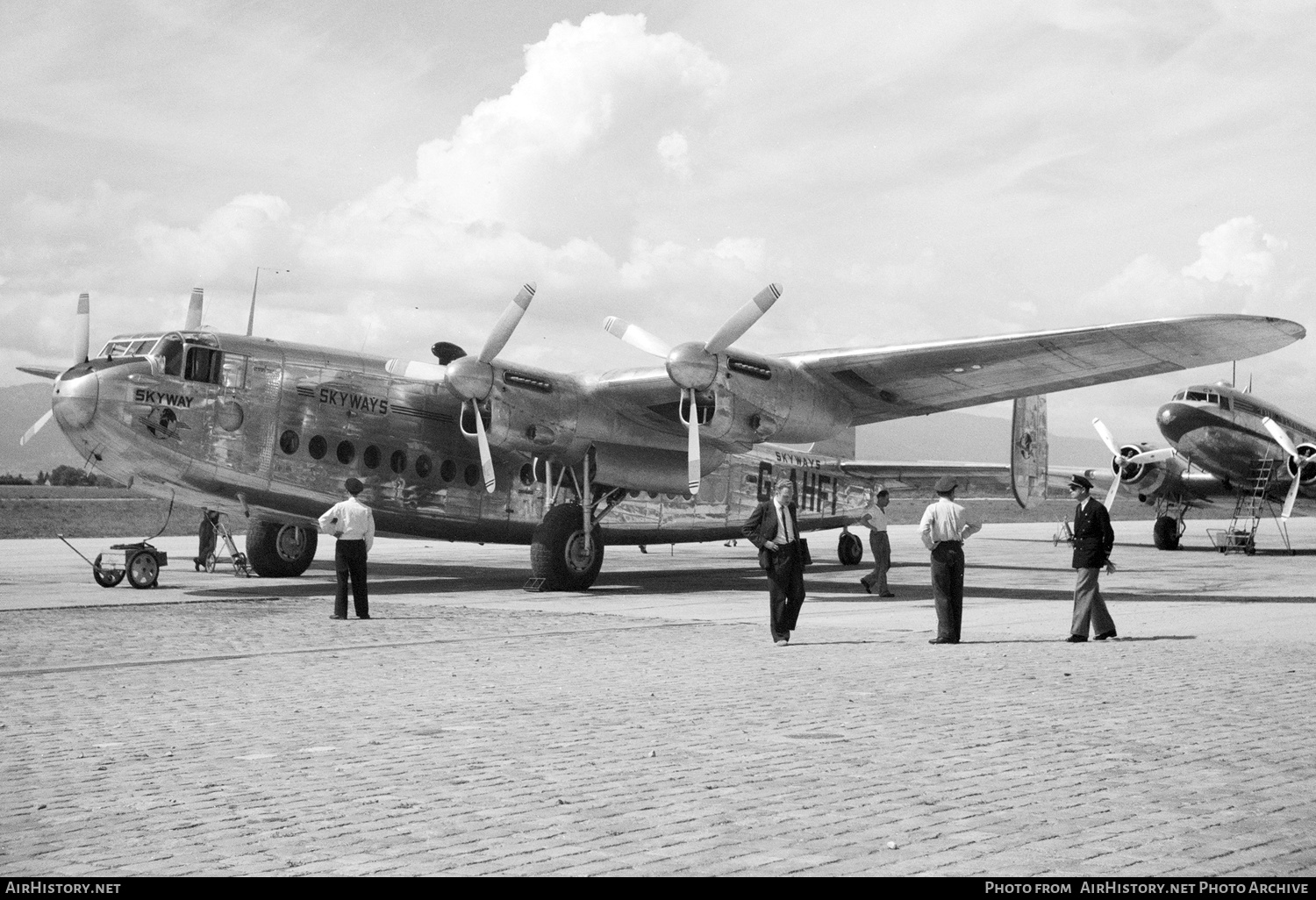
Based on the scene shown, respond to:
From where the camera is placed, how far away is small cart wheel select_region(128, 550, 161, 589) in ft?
59.4

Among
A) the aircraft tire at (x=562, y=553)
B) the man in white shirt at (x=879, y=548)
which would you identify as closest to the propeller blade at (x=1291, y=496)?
the man in white shirt at (x=879, y=548)

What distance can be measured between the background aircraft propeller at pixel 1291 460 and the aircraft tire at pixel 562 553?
2105cm

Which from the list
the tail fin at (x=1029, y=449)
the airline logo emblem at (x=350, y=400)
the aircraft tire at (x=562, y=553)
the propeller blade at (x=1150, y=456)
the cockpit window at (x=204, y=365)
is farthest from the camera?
the propeller blade at (x=1150, y=456)

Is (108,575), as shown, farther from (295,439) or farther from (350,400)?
(350,400)

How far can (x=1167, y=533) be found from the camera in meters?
35.0

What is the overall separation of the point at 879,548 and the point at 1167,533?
19.5 metres

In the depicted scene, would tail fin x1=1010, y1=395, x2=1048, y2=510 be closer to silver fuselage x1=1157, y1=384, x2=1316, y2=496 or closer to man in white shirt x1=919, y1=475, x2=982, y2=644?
man in white shirt x1=919, y1=475, x2=982, y2=644

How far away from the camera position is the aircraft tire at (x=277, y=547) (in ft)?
69.7

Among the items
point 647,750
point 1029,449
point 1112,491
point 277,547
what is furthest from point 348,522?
point 1112,491

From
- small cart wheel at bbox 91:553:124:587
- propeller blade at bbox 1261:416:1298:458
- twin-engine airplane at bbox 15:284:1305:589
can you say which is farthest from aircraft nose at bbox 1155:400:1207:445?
small cart wheel at bbox 91:553:124:587

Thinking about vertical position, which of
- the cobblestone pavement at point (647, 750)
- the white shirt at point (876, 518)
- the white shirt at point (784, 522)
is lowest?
the cobblestone pavement at point (647, 750)

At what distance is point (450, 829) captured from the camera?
5082mm

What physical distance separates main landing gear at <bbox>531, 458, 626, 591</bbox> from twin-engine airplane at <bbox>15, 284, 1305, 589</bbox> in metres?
0.03

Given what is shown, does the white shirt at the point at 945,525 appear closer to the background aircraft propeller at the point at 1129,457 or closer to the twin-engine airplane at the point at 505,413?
the twin-engine airplane at the point at 505,413
